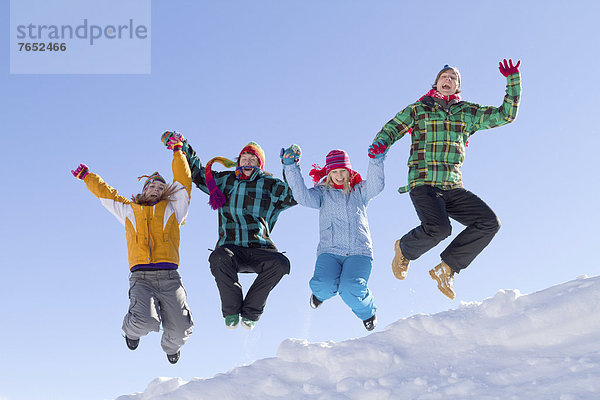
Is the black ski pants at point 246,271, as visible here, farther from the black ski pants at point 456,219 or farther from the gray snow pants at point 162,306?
the black ski pants at point 456,219

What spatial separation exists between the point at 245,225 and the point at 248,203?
0.33 metres

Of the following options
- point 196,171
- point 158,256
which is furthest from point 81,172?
point 158,256

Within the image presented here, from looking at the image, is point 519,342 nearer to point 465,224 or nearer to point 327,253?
point 465,224

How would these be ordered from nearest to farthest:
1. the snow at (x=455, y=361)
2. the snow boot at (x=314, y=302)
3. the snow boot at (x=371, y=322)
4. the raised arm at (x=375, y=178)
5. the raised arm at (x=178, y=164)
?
the snow at (x=455, y=361)
the raised arm at (x=375, y=178)
the snow boot at (x=371, y=322)
the snow boot at (x=314, y=302)
the raised arm at (x=178, y=164)

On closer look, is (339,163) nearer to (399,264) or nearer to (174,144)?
(399,264)

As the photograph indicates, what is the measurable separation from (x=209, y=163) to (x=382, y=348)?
12.5ft

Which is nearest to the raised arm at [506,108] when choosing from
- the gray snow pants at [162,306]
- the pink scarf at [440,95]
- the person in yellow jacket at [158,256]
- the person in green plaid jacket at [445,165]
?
the person in green plaid jacket at [445,165]

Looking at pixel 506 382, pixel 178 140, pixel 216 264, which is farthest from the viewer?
pixel 178 140

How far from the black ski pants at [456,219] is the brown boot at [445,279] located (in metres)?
0.08

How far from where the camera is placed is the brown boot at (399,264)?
26.0 feet

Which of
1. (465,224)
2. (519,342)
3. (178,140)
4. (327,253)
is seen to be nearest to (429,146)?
(465,224)

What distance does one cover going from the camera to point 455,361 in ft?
25.2

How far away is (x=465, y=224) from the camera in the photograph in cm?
752

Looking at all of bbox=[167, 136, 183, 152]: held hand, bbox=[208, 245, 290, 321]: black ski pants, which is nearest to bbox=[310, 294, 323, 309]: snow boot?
bbox=[208, 245, 290, 321]: black ski pants
